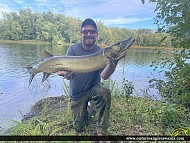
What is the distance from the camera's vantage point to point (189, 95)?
9.98ft

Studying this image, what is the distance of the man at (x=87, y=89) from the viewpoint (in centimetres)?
245

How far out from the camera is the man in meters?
2.45

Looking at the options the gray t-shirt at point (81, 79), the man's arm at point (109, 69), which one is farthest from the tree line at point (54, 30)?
the man's arm at point (109, 69)

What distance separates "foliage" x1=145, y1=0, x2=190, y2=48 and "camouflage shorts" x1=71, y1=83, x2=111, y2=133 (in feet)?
4.29

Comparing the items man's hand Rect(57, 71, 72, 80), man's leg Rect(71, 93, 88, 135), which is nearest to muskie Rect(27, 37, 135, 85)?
man's hand Rect(57, 71, 72, 80)

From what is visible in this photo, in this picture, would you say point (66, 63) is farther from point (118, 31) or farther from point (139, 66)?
point (139, 66)

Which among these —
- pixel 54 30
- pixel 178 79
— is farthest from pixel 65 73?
pixel 178 79

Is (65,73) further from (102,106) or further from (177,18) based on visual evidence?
(177,18)

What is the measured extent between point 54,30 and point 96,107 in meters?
1.50

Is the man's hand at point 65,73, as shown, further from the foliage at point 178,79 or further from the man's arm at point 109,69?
the foliage at point 178,79

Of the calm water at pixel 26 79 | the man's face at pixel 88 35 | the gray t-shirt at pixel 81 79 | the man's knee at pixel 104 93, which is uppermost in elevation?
the man's face at pixel 88 35

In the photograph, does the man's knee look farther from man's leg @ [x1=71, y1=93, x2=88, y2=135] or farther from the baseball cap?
the baseball cap

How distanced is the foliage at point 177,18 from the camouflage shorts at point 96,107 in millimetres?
1307

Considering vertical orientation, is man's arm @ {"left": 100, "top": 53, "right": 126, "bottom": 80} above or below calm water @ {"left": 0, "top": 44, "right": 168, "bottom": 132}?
above
